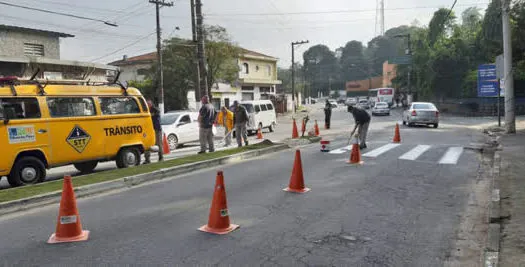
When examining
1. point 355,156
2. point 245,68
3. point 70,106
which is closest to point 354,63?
point 245,68

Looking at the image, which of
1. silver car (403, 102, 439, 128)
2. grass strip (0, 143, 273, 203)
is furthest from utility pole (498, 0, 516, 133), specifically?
grass strip (0, 143, 273, 203)

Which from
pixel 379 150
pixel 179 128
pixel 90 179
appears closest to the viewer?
pixel 90 179

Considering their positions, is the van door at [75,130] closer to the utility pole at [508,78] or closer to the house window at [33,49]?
the utility pole at [508,78]

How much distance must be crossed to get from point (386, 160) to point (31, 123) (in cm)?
853

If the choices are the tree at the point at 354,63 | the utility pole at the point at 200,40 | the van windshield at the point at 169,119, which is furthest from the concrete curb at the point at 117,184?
the tree at the point at 354,63

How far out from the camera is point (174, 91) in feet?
115

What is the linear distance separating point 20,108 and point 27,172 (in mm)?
1334

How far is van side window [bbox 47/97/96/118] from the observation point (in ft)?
32.8

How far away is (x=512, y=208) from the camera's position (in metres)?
6.78

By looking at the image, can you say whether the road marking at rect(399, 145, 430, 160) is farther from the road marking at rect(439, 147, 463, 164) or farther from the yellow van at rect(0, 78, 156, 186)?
the yellow van at rect(0, 78, 156, 186)

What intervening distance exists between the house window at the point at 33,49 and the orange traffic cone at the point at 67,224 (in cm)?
2185

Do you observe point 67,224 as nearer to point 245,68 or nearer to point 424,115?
point 424,115

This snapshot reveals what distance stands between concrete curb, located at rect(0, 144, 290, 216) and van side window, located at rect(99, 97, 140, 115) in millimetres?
2348

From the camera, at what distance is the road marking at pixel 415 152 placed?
1262 cm
